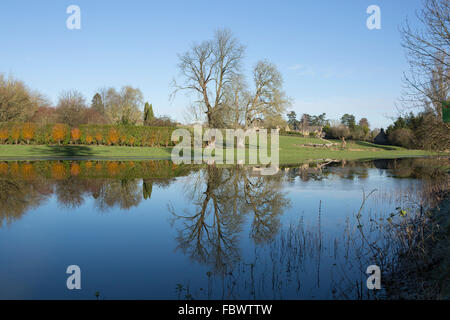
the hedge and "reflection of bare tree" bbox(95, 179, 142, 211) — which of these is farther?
the hedge

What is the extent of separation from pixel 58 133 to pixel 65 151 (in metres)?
4.17

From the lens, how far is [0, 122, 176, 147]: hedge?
30.9m

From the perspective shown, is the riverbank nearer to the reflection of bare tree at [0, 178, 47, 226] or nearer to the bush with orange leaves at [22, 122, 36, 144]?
the reflection of bare tree at [0, 178, 47, 226]

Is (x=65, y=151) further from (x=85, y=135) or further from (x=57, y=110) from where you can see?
(x=57, y=110)

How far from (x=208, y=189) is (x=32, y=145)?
2481cm

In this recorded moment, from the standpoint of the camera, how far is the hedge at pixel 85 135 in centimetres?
3094

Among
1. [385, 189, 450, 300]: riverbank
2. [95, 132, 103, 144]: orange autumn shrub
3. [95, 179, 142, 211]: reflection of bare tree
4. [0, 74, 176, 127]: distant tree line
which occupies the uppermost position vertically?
[0, 74, 176, 127]: distant tree line

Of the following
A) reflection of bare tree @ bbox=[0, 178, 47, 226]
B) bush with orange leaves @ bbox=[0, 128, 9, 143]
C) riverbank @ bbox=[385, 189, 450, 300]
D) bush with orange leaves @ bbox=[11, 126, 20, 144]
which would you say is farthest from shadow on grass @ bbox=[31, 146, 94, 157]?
riverbank @ bbox=[385, 189, 450, 300]

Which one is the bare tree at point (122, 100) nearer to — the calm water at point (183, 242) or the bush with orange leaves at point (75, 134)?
the bush with orange leaves at point (75, 134)

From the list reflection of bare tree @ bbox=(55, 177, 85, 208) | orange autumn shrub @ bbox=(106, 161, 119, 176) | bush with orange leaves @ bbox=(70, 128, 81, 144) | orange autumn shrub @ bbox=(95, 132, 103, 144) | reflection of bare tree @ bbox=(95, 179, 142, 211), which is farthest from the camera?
orange autumn shrub @ bbox=(95, 132, 103, 144)

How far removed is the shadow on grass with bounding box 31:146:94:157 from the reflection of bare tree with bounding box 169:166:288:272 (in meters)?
18.4

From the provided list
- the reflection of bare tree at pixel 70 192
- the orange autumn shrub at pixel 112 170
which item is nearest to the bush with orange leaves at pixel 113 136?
the orange autumn shrub at pixel 112 170

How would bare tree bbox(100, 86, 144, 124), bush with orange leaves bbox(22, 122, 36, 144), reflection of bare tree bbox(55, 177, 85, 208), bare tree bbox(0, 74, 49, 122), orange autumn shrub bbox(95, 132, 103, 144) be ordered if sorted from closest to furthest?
reflection of bare tree bbox(55, 177, 85, 208)
bush with orange leaves bbox(22, 122, 36, 144)
orange autumn shrub bbox(95, 132, 103, 144)
bare tree bbox(0, 74, 49, 122)
bare tree bbox(100, 86, 144, 124)

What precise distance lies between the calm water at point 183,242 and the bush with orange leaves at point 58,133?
22.1 metres
